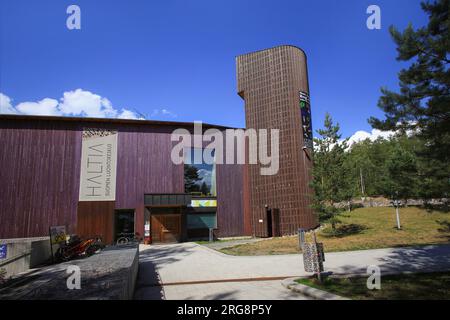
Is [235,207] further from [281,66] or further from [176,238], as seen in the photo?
[281,66]

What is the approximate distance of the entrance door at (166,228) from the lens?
77.6 feet

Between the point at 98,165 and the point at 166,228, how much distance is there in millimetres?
7273

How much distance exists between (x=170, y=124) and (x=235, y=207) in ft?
30.6

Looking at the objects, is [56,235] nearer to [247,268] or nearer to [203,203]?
[247,268]

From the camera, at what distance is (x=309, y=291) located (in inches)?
285

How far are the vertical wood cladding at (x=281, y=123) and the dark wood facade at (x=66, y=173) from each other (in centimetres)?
723

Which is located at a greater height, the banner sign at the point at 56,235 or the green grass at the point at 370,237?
the banner sign at the point at 56,235

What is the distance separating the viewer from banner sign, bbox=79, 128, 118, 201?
890 inches

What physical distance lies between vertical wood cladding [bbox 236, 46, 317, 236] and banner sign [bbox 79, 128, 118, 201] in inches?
464

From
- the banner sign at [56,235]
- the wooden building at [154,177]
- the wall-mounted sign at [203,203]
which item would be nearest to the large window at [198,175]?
the wooden building at [154,177]

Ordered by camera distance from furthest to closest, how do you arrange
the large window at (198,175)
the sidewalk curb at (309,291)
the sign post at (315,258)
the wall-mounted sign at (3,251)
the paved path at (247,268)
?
the large window at (198,175), the wall-mounted sign at (3,251), the paved path at (247,268), the sign post at (315,258), the sidewalk curb at (309,291)

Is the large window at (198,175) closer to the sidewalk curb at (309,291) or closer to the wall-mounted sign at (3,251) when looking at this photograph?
the wall-mounted sign at (3,251)

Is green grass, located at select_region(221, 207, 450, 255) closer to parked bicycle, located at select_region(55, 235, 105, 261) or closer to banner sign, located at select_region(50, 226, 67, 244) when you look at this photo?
parked bicycle, located at select_region(55, 235, 105, 261)
